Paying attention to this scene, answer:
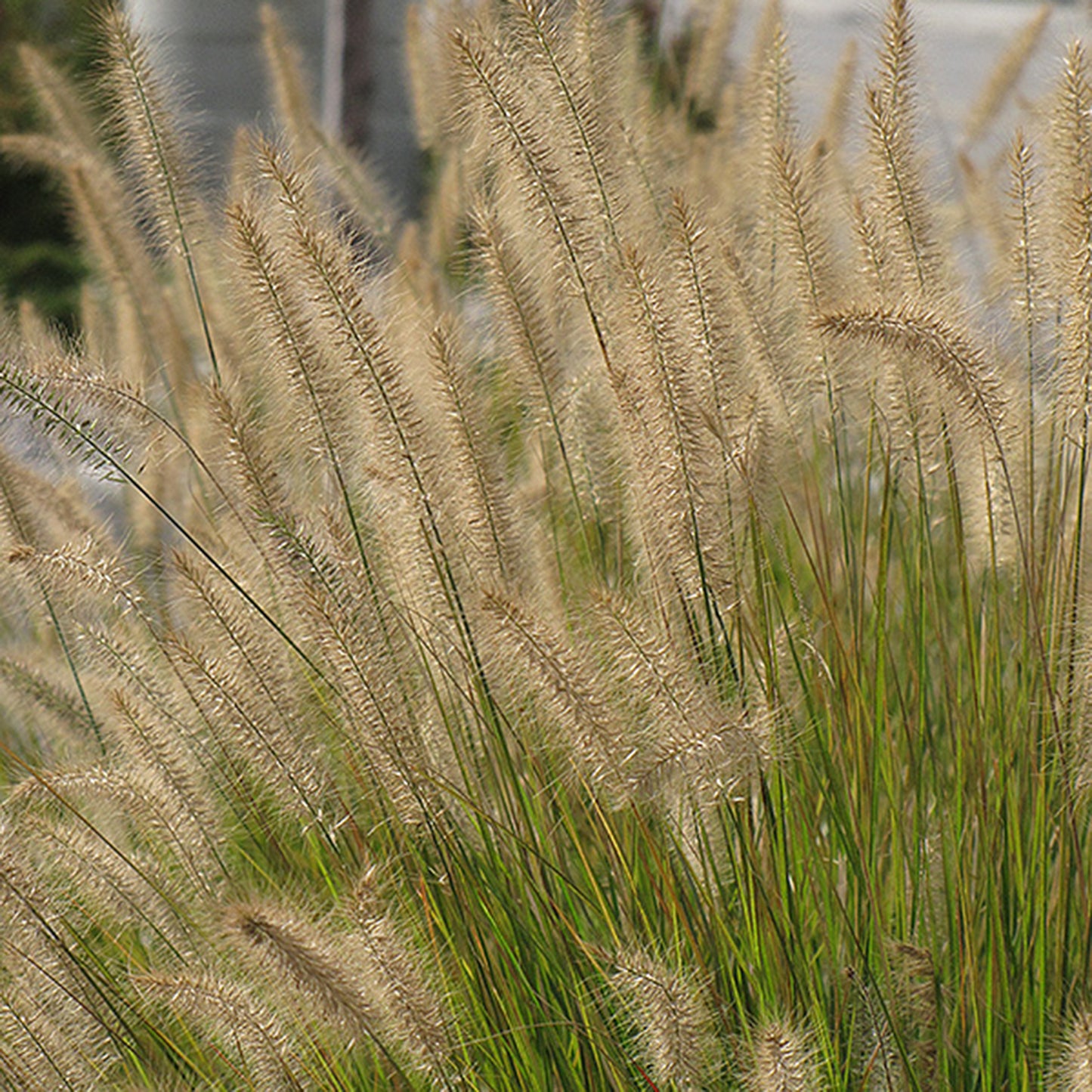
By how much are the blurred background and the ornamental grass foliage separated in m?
1.20

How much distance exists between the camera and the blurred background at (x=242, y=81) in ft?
16.7

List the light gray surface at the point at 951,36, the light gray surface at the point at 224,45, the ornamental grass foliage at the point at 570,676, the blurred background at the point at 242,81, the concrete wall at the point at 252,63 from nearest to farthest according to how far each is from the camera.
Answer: the ornamental grass foliage at the point at 570,676
the blurred background at the point at 242,81
the concrete wall at the point at 252,63
the light gray surface at the point at 224,45
the light gray surface at the point at 951,36

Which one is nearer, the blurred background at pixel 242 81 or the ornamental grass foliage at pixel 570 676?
the ornamental grass foliage at pixel 570 676

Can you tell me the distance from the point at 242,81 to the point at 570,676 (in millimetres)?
6464

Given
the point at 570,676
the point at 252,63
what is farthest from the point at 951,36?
the point at 570,676

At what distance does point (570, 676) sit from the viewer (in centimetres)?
145

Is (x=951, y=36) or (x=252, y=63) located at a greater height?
(x=252, y=63)

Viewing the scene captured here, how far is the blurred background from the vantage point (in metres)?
5.10

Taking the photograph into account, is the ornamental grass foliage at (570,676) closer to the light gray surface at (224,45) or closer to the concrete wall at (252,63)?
the concrete wall at (252,63)

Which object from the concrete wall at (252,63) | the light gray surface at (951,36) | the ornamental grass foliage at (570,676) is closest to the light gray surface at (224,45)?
the concrete wall at (252,63)

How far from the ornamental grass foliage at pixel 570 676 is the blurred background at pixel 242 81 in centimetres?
120

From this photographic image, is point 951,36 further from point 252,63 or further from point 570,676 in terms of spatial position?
point 570,676

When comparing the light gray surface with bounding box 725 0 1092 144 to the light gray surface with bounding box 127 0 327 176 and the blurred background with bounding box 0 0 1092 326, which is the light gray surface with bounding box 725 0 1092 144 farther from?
the light gray surface with bounding box 127 0 327 176

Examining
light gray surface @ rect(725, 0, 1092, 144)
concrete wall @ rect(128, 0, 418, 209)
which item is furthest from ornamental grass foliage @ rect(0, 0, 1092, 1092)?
light gray surface @ rect(725, 0, 1092, 144)
